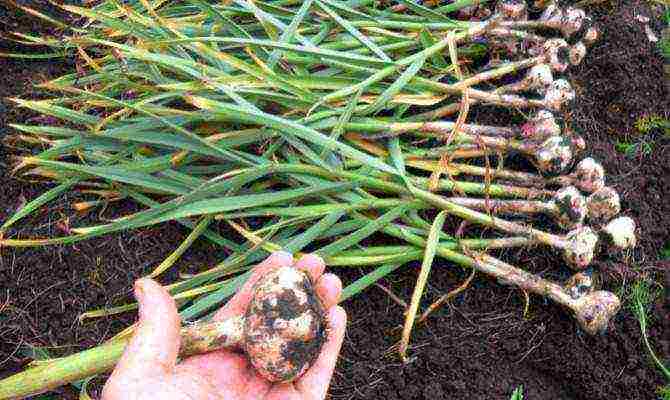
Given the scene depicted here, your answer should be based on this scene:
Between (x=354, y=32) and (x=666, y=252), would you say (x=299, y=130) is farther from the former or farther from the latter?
(x=666, y=252)

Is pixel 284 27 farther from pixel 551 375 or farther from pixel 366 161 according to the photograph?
pixel 551 375

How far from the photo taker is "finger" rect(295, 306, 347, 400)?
1356 millimetres

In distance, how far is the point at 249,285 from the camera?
143 centimetres

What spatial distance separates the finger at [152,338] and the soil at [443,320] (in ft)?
1.81

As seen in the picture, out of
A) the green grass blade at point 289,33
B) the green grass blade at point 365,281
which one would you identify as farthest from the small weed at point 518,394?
the green grass blade at point 289,33

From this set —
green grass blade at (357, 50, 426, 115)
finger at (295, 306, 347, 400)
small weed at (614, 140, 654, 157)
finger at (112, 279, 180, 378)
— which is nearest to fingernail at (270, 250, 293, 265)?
finger at (295, 306, 347, 400)

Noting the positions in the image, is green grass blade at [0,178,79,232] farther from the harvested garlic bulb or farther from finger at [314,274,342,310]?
finger at [314,274,342,310]

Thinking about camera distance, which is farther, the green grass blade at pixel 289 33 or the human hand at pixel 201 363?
the green grass blade at pixel 289 33

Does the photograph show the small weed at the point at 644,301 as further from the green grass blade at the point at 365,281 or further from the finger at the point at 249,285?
the finger at the point at 249,285

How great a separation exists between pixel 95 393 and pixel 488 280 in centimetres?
103

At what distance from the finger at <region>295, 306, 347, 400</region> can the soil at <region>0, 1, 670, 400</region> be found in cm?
25

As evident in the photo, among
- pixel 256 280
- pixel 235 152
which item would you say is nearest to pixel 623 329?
pixel 256 280

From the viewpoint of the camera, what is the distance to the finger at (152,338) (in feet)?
3.55

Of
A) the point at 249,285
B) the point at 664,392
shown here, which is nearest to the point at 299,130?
the point at 249,285
